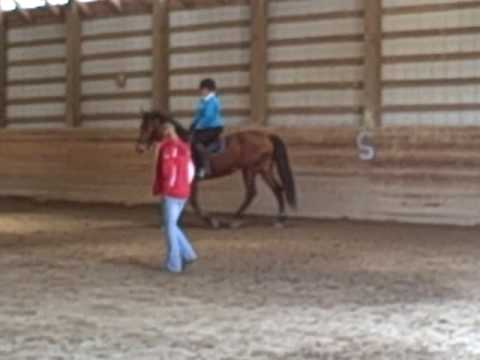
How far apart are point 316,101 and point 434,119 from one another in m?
2.06

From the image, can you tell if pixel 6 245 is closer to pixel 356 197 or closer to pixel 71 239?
pixel 71 239

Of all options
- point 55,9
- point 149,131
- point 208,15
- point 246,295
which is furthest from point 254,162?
point 55,9

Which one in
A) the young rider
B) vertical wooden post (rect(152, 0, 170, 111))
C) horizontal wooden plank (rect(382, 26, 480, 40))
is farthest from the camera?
vertical wooden post (rect(152, 0, 170, 111))

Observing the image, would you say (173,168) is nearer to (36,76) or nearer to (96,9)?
(96,9)

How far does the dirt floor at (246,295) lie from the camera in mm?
5930

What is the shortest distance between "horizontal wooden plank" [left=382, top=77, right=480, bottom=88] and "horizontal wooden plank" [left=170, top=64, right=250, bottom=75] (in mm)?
2736

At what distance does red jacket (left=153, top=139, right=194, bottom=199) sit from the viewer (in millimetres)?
9031

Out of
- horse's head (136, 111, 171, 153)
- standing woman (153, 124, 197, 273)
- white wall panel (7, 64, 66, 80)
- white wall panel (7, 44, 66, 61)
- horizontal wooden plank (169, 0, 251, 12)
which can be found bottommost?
standing woman (153, 124, 197, 273)

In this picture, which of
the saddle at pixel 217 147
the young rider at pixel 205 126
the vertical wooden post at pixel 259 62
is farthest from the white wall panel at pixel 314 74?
the young rider at pixel 205 126

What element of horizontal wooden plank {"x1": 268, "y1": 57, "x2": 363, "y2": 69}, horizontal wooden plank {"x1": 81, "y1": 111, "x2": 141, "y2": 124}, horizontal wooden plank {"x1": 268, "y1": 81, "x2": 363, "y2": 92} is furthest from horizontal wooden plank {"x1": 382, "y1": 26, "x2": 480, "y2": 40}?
horizontal wooden plank {"x1": 81, "y1": 111, "x2": 141, "y2": 124}

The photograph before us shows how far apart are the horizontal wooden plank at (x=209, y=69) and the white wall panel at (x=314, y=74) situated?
609 millimetres

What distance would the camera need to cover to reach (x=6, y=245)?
11586 mm

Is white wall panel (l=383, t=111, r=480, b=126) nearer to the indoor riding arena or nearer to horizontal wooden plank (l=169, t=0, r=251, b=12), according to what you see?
the indoor riding arena

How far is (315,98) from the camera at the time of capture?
615 inches
